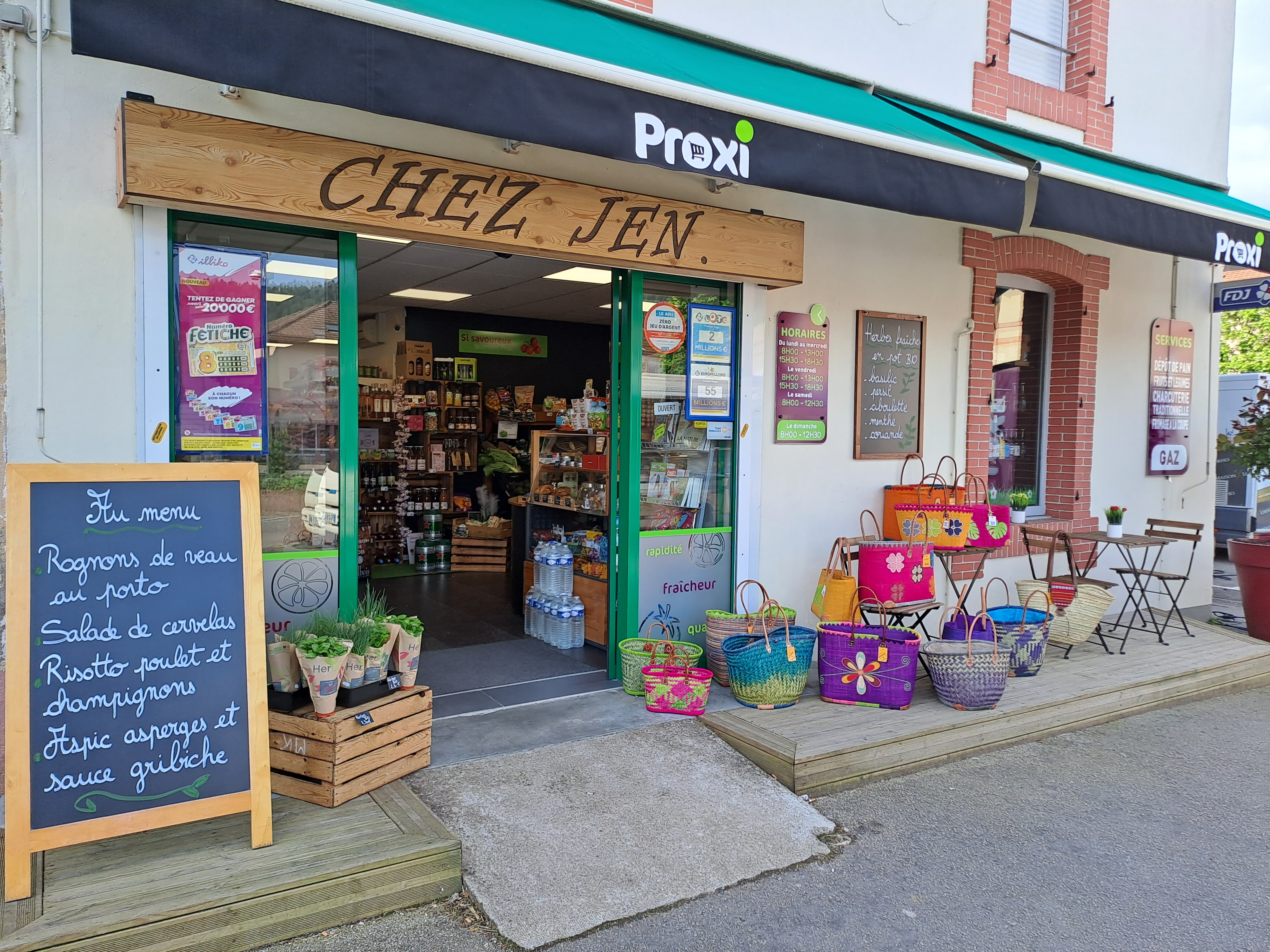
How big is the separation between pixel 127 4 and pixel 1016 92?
6190 millimetres

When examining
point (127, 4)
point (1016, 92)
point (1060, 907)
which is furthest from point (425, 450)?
point (1060, 907)

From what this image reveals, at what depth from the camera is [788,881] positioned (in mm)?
3402

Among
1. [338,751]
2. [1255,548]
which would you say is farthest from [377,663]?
[1255,548]

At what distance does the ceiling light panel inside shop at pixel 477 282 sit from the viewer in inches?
269

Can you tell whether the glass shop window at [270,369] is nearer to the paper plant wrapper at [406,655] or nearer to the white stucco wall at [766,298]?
the white stucco wall at [766,298]

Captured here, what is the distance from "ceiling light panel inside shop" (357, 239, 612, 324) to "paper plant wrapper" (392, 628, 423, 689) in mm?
2697

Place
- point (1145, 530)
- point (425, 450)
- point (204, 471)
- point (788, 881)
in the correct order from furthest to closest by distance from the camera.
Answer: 1. point (425, 450)
2. point (1145, 530)
3. point (788, 881)
4. point (204, 471)

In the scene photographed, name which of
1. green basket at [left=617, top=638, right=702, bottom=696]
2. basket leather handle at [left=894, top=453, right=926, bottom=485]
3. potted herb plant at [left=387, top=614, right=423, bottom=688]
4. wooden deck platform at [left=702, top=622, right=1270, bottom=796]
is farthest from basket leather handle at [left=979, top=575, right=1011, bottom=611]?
potted herb plant at [left=387, top=614, right=423, bottom=688]

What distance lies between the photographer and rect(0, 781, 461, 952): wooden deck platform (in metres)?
2.60

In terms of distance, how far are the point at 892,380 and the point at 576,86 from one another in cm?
346

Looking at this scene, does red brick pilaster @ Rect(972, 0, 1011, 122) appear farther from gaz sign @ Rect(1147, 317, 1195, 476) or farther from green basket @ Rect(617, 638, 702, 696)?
green basket @ Rect(617, 638, 702, 696)

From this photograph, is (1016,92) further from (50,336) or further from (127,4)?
(50,336)

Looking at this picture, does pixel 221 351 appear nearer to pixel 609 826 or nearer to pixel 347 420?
pixel 347 420

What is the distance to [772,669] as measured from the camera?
15.3ft
